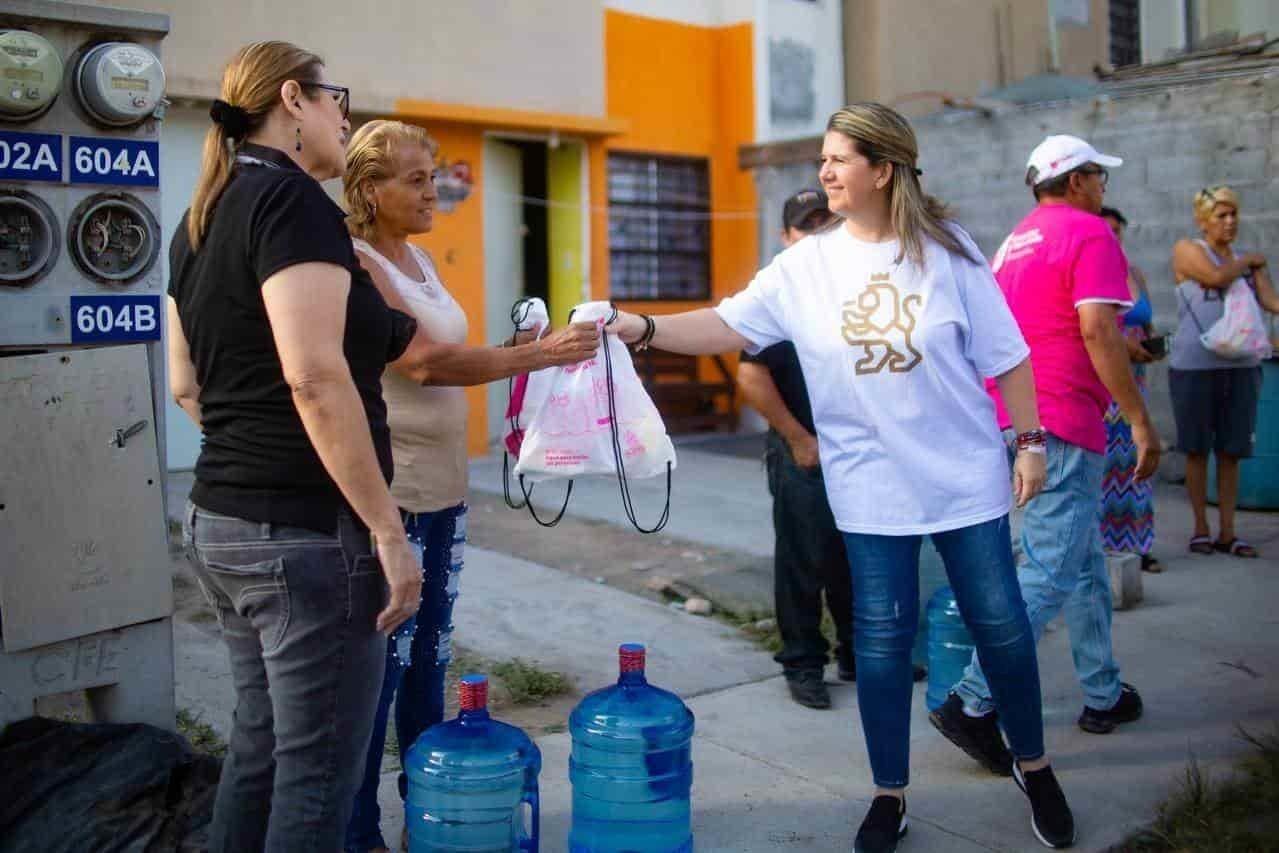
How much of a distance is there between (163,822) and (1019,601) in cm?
234

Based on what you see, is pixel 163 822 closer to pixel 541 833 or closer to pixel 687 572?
pixel 541 833

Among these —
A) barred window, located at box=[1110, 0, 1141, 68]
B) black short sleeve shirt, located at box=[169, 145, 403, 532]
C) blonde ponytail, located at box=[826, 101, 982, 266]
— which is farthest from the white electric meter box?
barred window, located at box=[1110, 0, 1141, 68]

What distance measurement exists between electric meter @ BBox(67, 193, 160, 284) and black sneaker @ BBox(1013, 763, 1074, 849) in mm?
2915

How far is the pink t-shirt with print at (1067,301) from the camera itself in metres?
4.13

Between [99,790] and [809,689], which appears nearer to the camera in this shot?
[99,790]

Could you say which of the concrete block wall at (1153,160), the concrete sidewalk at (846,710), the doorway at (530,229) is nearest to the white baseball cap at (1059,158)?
the concrete sidewalk at (846,710)

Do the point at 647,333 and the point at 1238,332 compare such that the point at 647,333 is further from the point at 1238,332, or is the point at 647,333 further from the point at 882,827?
the point at 1238,332

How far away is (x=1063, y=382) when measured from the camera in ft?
13.7

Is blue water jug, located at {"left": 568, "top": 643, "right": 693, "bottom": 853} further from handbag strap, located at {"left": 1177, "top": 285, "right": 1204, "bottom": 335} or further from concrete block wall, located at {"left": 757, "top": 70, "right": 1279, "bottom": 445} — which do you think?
concrete block wall, located at {"left": 757, "top": 70, "right": 1279, "bottom": 445}

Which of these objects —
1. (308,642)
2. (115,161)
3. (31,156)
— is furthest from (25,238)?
(308,642)

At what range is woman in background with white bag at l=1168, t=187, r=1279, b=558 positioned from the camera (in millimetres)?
7234

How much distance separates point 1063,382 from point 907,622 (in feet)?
3.87

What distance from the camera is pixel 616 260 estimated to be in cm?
1318

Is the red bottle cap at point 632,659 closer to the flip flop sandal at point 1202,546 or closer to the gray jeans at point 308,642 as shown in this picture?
the gray jeans at point 308,642
